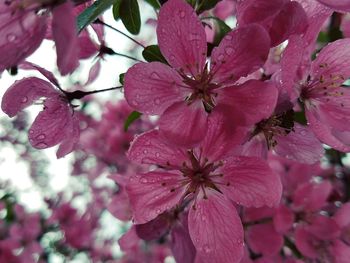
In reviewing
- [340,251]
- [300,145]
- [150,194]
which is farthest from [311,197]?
[150,194]

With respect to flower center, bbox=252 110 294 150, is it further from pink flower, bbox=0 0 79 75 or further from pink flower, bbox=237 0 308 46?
pink flower, bbox=0 0 79 75

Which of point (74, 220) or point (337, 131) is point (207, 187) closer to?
point (337, 131)

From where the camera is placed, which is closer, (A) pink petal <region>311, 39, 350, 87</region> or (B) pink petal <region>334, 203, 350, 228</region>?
(A) pink petal <region>311, 39, 350, 87</region>

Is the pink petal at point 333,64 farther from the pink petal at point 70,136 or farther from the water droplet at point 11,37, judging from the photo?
the water droplet at point 11,37

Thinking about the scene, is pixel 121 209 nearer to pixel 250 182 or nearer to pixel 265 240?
pixel 265 240

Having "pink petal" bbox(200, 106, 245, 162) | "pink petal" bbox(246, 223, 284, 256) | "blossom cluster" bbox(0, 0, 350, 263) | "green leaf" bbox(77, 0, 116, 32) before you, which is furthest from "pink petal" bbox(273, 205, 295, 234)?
"green leaf" bbox(77, 0, 116, 32)

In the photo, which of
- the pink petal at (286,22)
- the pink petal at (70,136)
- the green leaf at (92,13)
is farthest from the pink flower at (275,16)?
the pink petal at (70,136)
